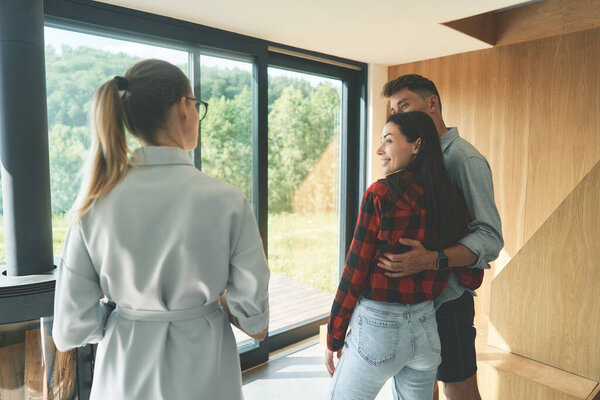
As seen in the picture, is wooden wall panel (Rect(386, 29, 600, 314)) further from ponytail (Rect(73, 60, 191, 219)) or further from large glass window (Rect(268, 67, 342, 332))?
ponytail (Rect(73, 60, 191, 219))

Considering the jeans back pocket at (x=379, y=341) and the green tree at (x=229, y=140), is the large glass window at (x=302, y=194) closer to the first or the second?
the green tree at (x=229, y=140)

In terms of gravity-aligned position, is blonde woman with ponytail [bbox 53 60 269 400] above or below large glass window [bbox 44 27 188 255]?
below

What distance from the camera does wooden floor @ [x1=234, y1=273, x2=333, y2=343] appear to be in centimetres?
314

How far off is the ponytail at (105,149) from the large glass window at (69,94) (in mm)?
1258

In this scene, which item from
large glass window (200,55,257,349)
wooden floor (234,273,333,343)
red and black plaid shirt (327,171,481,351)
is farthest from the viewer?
wooden floor (234,273,333,343)

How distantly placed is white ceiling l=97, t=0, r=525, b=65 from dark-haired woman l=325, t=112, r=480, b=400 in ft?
3.48

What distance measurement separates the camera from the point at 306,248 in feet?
10.8

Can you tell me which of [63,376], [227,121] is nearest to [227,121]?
[227,121]

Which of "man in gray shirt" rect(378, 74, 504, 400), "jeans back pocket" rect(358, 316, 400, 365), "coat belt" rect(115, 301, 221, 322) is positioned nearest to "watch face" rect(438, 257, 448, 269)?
"man in gray shirt" rect(378, 74, 504, 400)

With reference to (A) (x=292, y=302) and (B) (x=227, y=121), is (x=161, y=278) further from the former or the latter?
(A) (x=292, y=302)

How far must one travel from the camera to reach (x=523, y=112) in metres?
2.73

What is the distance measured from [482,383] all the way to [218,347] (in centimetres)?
183

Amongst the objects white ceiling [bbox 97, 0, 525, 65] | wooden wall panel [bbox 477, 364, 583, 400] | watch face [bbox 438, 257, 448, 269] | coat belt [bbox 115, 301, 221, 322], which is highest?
white ceiling [bbox 97, 0, 525, 65]

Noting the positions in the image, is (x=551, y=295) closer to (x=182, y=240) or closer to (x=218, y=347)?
(x=218, y=347)
